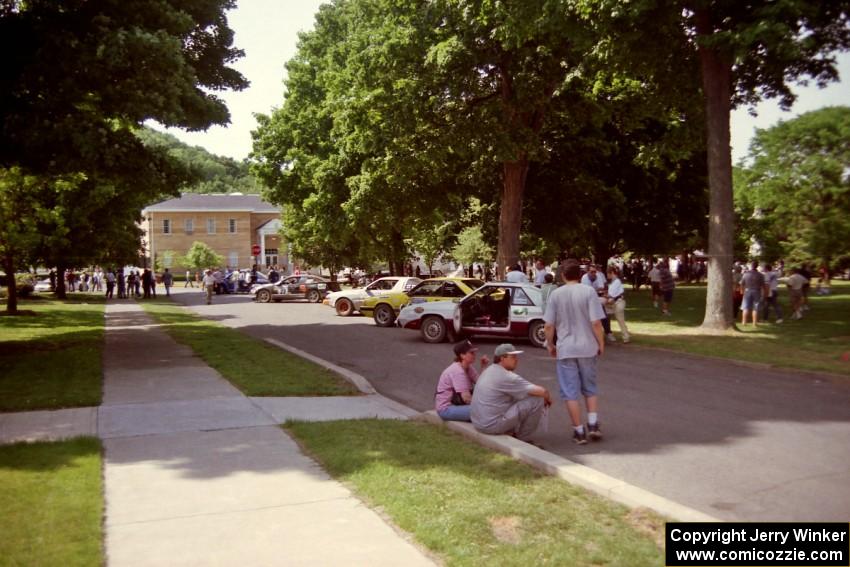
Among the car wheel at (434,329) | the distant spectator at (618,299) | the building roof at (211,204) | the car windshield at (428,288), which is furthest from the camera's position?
the building roof at (211,204)

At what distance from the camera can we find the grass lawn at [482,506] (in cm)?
448

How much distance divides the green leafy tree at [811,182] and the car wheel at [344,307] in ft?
48.5

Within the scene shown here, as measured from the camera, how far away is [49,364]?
43.1ft

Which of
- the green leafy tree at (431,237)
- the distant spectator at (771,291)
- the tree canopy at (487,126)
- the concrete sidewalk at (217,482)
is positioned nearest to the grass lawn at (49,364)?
the concrete sidewalk at (217,482)

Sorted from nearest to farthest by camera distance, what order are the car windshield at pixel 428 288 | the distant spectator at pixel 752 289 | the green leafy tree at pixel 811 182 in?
the green leafy tree at pixel 811 182, the distant spectator at pixel 752 289, the car windshield at pixel 428 288

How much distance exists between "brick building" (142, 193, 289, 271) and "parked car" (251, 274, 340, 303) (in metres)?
48.1

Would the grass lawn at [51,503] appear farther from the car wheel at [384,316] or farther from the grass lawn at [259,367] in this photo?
the car wheel at [384,316]

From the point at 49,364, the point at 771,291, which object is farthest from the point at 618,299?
the point at 49,364

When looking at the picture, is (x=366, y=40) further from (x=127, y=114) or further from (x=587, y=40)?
(x=127, y=114)

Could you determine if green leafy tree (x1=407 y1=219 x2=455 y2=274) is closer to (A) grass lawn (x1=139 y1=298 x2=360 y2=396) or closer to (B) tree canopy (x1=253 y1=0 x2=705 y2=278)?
(B) tree canopy (x1=253 y1=0 x2=705 y2=278)

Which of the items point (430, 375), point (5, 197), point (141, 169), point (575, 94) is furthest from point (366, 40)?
point (430, 375)

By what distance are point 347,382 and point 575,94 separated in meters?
16.8

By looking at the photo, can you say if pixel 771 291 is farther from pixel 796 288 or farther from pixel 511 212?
pixel 511 212

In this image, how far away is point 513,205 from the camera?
2538 cm
